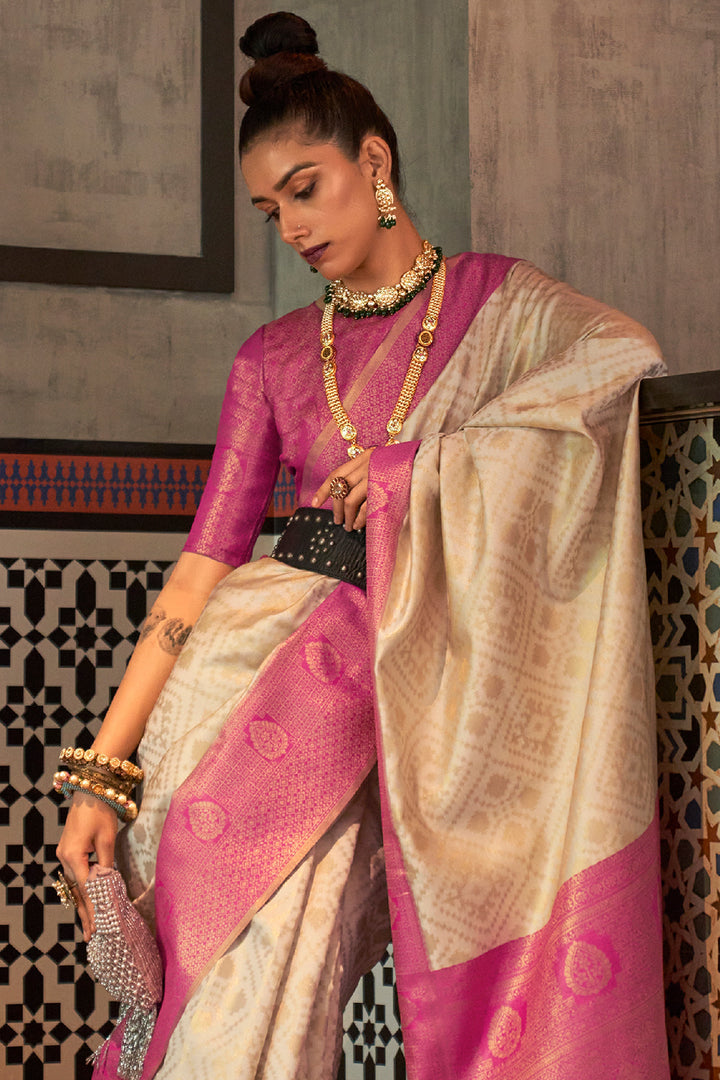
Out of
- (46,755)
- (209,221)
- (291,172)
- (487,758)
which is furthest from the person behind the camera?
(209,221)

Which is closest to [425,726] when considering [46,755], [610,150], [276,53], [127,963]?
[127,963]

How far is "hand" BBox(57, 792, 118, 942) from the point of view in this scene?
1.38m

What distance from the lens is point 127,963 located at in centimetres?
129

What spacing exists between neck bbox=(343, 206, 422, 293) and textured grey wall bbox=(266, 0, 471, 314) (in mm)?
460

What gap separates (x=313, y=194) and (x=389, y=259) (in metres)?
0.12

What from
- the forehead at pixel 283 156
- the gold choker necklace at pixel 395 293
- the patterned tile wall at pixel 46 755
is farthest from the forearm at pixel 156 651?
the patterned tile wall at pixel 46 755

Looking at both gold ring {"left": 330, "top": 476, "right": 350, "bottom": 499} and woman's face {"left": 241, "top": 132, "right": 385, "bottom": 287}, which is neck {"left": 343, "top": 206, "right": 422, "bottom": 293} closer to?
woman's face {"left": 241, "top": 132, "right": 385, "bottom": 287}

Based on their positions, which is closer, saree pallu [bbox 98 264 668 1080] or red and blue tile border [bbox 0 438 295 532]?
saree pallu [bbox 98 264 668 1080]

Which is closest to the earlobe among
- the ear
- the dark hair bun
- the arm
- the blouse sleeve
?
the ear

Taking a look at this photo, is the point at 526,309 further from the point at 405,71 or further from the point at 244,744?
the point at 405,71

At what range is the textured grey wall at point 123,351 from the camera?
241cm

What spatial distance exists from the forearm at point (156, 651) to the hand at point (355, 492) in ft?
0.86

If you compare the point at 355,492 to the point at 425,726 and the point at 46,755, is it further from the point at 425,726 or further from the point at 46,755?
the point at 46,755

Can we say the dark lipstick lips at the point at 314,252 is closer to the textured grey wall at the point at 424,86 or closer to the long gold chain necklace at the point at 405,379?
the long gold chain necklace at the point at 405,379
